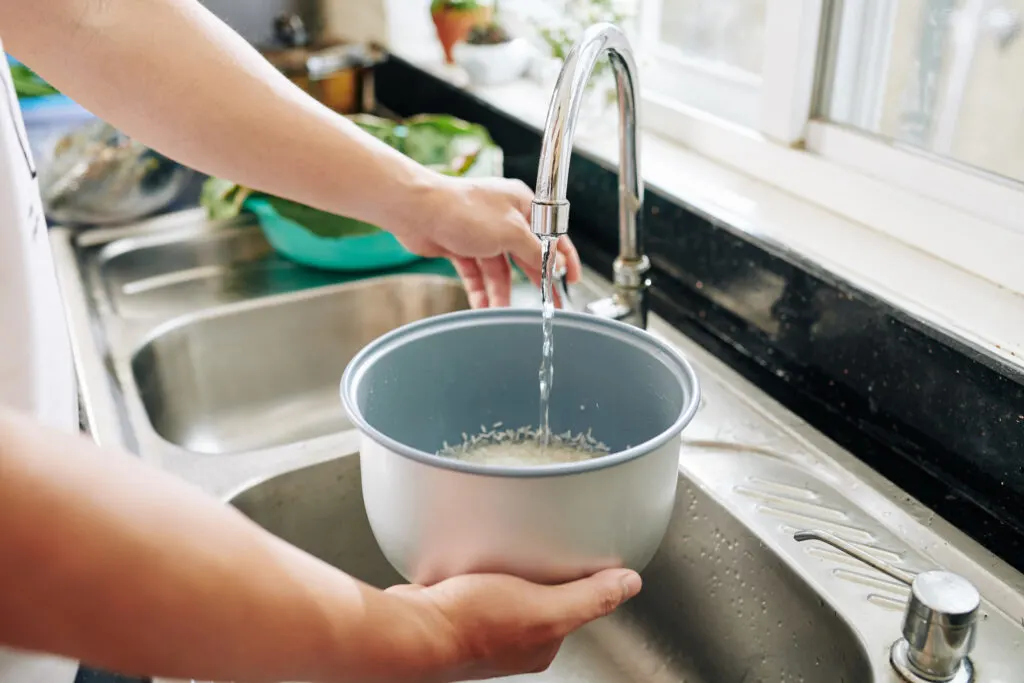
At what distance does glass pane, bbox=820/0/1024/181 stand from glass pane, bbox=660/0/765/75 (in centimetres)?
17

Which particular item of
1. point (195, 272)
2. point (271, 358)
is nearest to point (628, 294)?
point (271, 358)

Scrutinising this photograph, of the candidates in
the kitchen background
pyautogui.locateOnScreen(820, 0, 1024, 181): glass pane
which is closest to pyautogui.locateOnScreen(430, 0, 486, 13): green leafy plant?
the kitchen background

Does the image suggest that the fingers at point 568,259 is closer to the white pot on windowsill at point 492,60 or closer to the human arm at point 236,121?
the human arm at point 236,121

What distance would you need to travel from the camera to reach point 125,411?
91cm

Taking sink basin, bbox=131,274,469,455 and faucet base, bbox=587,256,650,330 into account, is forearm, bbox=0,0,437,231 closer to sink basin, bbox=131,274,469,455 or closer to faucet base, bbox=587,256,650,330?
faucet base, bbox=587,256,650,330

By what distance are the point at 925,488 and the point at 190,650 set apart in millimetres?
602

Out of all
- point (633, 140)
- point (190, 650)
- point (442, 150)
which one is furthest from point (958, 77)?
point (190, 650)

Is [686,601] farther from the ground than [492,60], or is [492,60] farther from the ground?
[492,60]

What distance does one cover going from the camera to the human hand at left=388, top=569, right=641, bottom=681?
0.49 m

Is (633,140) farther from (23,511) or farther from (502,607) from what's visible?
(23,511)

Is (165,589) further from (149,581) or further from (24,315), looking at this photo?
(24,315)

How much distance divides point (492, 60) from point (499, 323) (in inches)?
33.1

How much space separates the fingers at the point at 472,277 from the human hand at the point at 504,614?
0.39m

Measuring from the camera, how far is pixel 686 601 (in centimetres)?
82
